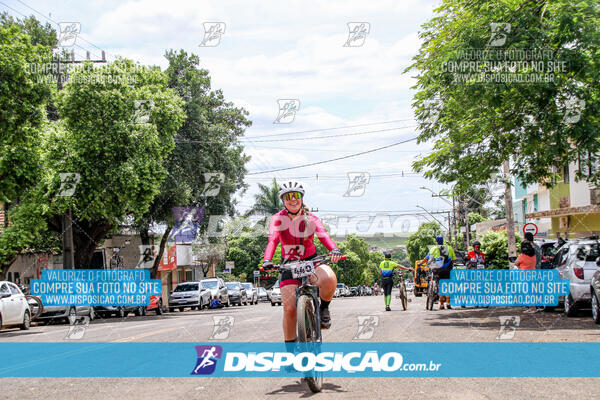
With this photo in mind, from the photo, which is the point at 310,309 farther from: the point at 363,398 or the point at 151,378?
the point at 151,378

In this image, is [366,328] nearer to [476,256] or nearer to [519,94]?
[519,94]

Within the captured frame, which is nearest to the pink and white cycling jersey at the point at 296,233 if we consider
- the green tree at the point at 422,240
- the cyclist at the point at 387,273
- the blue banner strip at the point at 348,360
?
the blue banner strip at the point at 348,360

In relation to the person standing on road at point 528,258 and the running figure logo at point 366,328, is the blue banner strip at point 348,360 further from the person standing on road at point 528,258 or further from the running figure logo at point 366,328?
the person standing on road at point 528,258

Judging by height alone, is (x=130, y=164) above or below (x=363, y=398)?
above

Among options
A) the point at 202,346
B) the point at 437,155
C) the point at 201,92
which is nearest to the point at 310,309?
the point at 202,346

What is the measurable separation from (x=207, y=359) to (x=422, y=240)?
89395mm

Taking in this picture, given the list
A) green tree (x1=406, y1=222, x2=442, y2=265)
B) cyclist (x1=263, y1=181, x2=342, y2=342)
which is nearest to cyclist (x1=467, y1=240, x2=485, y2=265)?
cyclist (x1=263, y1=181, x2=342, y2=342)

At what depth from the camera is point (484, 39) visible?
14.7 m

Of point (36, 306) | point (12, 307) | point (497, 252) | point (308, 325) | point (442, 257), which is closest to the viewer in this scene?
point (308, 325)

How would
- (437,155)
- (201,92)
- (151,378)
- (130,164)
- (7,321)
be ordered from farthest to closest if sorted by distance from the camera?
1. (201,92)
2. (130,164)
3. (7,321)
4. (437,155)
5. (151,378)

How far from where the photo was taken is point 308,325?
7.10 metres

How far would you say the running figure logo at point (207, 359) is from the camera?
28.6 feet

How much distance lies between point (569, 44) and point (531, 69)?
3.63 feet

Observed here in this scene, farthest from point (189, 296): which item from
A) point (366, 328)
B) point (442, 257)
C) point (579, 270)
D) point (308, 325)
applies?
point (308, 325)
